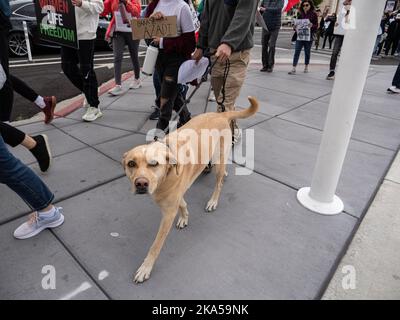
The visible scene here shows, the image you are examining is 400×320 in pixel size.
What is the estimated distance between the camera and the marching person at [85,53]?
4004 mm

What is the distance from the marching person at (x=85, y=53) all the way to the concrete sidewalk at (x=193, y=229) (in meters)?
0.61

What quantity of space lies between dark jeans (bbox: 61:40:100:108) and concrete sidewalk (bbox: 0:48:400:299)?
64 cm

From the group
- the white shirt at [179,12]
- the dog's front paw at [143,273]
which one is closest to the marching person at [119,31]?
the white shirt at [179,12]

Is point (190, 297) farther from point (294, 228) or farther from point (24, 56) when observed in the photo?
point (24, 56)

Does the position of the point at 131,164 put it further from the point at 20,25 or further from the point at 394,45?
the point at 394,45

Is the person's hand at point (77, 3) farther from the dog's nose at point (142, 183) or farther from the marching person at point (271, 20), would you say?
the marching person at point (271, 20)

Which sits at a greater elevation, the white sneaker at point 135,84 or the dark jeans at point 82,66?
the dark jeans at point 82,66

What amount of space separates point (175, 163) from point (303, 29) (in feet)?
25.5

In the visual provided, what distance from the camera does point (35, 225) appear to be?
222 cm

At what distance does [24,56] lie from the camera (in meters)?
9.55

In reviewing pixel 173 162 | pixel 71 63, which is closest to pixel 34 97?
pixel 71 63

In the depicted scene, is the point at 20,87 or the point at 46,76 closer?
the point at 20,87

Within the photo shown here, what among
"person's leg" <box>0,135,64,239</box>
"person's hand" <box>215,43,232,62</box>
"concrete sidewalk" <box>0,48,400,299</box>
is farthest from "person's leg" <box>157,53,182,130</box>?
"person's leg" <box>0,135,64,239</box>

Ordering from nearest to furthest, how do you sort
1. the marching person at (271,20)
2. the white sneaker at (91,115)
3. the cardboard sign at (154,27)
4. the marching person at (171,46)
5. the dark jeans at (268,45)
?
the cardboard sign at (154,27)
the marching person at (171,46)
the white sneaker at (91,115)
the marching person at (271,20)
the dark jeans at (268,45)
